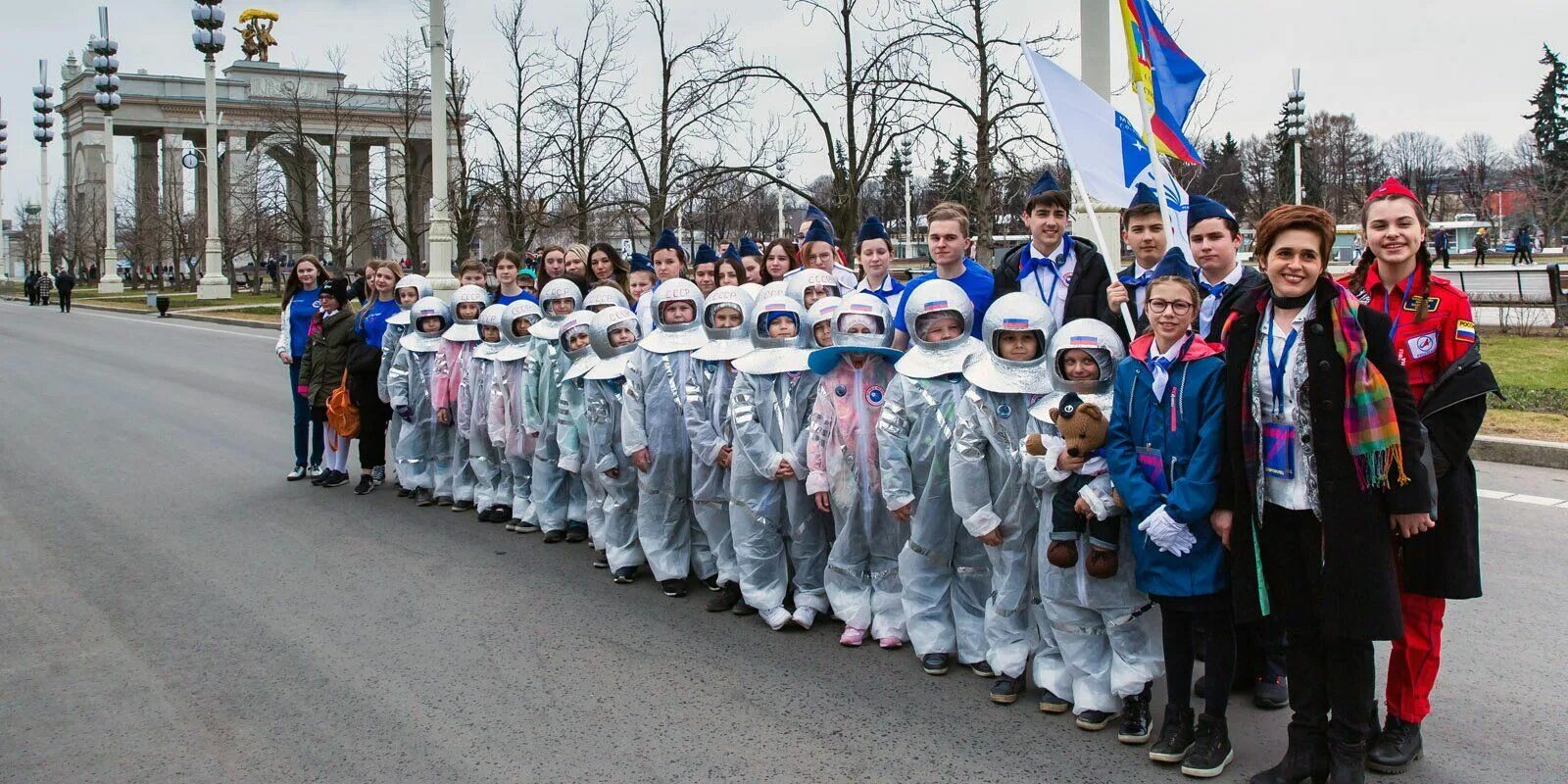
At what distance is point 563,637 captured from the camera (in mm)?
5898

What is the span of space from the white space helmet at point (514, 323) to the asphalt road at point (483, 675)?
50.1 inches

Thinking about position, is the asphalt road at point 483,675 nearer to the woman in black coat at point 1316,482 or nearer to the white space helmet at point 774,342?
the woman in black coat at point 1316,482

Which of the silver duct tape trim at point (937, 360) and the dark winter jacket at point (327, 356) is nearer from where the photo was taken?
the silver duct tape trim at point (937, 360)

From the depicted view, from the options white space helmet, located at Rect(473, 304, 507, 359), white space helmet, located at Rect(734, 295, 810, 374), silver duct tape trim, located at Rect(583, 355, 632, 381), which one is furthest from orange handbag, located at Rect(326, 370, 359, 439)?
→ white space helmet, located at Rect(734, 295, 810, 374)

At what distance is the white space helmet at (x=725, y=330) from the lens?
21.0ft

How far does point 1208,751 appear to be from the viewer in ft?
13.8

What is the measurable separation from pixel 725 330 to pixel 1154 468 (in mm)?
2809

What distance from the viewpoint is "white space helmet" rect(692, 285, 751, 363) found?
6410 millimetres

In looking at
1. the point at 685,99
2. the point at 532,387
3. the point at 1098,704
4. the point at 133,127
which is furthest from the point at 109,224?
the point at 1098,704

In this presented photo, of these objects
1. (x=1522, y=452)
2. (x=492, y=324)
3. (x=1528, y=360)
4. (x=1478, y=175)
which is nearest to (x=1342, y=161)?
(x=1478, y=175)

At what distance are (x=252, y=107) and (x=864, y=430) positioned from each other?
6786cm

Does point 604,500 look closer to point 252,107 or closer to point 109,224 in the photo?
point 252,107

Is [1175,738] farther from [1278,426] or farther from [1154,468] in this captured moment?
[1278,426]

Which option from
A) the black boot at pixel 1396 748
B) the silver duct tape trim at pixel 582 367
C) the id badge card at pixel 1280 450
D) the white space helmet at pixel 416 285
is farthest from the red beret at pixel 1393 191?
the white space helmet at pixel 416 285
